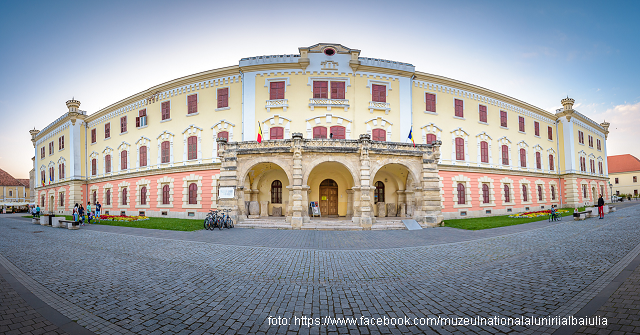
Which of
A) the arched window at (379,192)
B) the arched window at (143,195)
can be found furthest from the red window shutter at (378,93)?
the arched window at (143,195)

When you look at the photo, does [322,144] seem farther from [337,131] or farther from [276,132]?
[276,132]

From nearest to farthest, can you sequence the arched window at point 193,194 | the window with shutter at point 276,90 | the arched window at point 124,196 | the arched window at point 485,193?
the window with shutter at point 276,90
the arched window at point 193,194
the arched window at point 485,193
the arched window at point 124,196

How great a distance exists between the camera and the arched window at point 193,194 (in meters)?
23.7

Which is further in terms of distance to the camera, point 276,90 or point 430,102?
point 430,102

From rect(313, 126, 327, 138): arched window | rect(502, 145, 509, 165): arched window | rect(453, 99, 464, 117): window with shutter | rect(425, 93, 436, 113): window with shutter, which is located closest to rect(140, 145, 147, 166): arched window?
rect(313, 126, 327, 138): arched window

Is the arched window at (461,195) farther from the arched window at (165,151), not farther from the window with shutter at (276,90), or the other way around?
the arched window at (165,151)

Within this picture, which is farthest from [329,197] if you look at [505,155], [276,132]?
[505,155]

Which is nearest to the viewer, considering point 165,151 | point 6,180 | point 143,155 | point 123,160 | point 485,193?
point 165,151

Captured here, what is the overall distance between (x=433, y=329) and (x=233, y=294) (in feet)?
12.5

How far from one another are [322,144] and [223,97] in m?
11.7

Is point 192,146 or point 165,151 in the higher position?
point 192,146

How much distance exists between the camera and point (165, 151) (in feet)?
84.5

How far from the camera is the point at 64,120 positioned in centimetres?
3416

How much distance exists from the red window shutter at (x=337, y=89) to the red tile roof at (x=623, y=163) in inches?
3204
